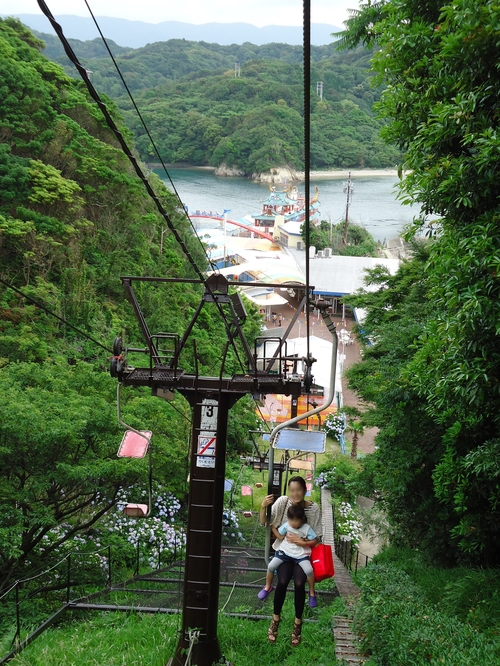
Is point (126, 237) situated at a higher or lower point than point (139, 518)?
higher

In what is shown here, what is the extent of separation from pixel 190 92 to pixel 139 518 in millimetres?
83996

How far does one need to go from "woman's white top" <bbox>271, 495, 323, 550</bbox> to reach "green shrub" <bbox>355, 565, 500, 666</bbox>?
919 mm

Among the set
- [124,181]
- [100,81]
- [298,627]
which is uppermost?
[100,81]

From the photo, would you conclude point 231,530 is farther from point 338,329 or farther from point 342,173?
point 342,173

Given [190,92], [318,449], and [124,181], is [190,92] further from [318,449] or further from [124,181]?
[318,449]

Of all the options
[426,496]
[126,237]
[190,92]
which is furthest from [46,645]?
[190,92]

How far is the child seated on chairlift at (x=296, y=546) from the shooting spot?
17.4 ft

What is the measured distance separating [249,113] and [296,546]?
3071 inches

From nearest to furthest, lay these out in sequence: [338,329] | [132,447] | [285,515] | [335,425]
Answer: [285,515] < [132,447] < [335,425] < [338,329]

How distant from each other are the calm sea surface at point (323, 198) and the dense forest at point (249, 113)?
8.29 feet

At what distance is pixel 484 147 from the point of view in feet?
15.0

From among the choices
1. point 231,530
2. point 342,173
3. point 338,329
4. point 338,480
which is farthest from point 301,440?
point 342,173

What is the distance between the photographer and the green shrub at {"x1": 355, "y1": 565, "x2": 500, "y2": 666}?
442cm

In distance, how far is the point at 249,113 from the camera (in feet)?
255
